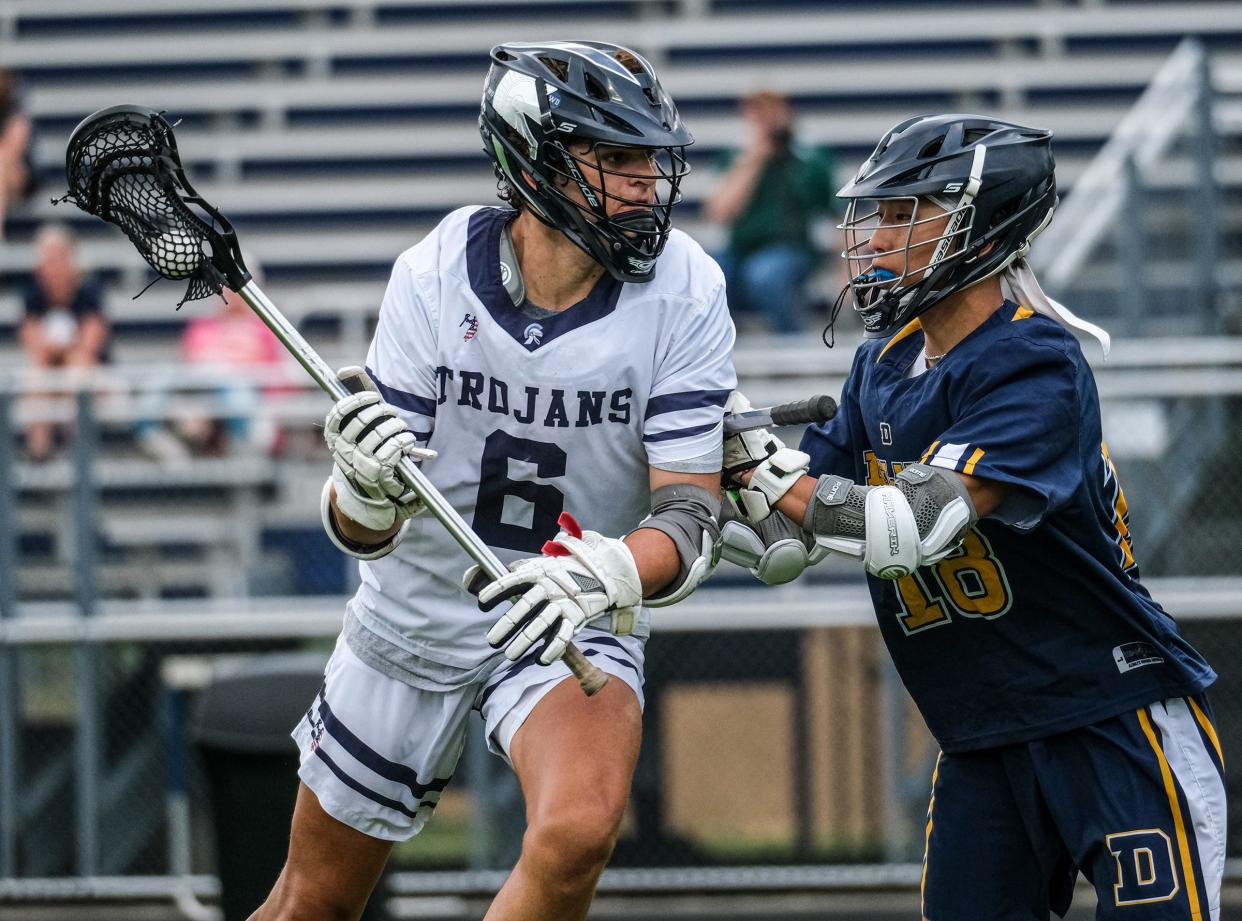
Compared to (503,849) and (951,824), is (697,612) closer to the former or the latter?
(503,849)

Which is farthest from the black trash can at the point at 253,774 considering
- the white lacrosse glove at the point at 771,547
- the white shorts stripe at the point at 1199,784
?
the white shorts stripe at the point at 1199,784

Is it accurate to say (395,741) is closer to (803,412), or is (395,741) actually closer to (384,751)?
(384,751)

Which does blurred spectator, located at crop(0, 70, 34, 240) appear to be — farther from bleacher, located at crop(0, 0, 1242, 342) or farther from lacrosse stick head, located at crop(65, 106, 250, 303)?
lacrosse stick head, located at crop(65, 106, 250, 303)

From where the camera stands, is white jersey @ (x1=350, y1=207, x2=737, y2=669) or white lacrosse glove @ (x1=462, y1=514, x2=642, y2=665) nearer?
white lacrosse glove @ (x1=462, y1=514, x2=642, y2=665)

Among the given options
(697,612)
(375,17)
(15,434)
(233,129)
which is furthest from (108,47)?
(697,612)

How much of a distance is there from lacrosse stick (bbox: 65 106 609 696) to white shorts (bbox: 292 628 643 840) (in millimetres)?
354

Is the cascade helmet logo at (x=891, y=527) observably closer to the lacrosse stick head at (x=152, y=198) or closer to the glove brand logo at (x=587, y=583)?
the glove brand logo at (x=587, y=583)

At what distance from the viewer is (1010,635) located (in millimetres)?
3357

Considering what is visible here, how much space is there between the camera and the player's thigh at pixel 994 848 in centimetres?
336

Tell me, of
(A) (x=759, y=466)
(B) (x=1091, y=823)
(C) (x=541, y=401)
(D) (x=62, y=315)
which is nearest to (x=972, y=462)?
(A) (x=759, y=466)

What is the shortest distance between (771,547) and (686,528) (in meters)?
0.28

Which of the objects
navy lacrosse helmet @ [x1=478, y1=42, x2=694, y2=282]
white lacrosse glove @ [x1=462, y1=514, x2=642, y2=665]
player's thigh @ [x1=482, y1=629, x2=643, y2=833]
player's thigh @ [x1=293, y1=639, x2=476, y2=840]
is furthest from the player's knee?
navy lacrosse helmet @ [x1=478, y1=42, x2=694, y2=282]

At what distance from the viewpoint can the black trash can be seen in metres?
5.24

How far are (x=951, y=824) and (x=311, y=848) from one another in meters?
1.34
